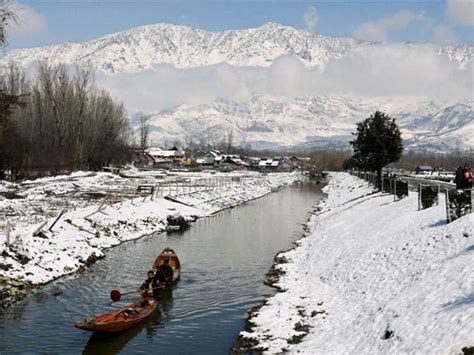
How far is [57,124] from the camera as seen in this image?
280 ft

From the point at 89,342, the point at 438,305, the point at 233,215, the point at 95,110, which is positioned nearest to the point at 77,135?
the point at 95,110

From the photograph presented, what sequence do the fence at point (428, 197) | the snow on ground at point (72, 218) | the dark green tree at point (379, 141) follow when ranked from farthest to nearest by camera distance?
1. the dark green tree at point (379, 141)
2. the fence at point (428, 197)
3. the snow on ground at point (72, 218)

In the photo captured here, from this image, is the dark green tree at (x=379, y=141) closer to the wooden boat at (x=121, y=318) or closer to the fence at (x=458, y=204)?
the fence at (x=458, y=204)

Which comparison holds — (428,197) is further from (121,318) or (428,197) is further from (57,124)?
(57,124)

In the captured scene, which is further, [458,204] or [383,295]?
[458,204]

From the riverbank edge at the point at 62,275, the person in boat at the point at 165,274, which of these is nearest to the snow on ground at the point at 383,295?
the person in boat at the point at 165,274

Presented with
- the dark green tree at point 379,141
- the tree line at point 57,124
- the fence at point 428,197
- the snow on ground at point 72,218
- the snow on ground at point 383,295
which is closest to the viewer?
the snow on ground at point 383,295

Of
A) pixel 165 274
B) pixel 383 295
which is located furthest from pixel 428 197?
pixel 165 274

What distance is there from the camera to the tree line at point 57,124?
74.2 metres

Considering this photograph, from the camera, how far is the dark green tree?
5653cm

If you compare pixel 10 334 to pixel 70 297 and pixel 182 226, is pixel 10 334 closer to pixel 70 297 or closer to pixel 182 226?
pixel 70 297

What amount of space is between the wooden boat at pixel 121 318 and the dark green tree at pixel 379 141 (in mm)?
40183

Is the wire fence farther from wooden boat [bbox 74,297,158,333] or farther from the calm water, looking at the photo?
wooden boat [bbox 74,297,158,333]

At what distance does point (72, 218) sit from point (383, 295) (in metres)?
23.5
